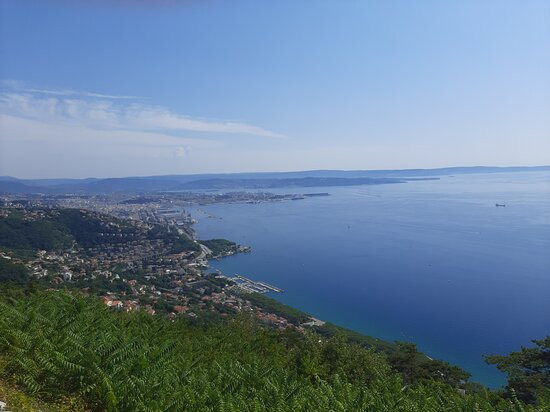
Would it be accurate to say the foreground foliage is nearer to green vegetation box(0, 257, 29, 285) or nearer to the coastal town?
the coastal town

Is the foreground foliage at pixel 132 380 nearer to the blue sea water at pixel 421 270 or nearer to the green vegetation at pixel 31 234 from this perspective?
the blue sea water at pixel 421 270

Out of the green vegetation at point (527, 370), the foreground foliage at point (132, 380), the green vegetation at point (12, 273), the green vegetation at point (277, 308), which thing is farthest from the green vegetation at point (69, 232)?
the green vegetation at point (527, 370)

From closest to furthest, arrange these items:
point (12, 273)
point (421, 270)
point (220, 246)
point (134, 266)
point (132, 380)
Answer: point (132, 380), point (12, 273), point (134, 266), point (421, 270), point (220, 246)

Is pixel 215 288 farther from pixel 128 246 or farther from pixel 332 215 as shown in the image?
pixel 332 215

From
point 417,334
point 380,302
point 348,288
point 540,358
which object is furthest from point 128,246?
point 540,358

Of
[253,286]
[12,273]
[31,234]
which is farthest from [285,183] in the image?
[12,273]

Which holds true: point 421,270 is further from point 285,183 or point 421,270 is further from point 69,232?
point 285,183
